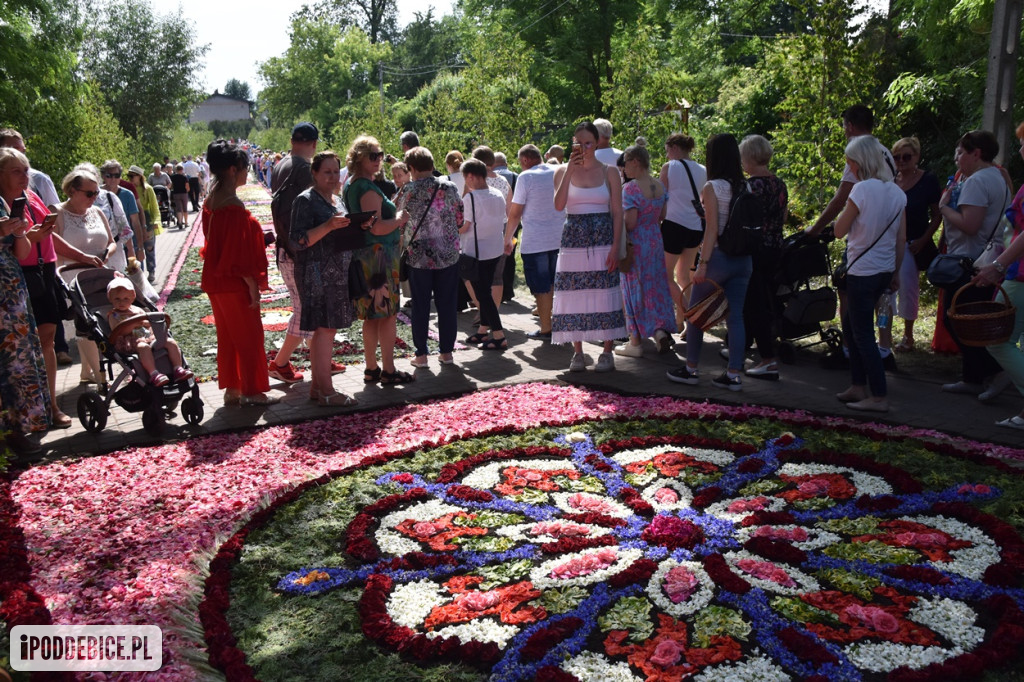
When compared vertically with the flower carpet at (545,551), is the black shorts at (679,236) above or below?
above

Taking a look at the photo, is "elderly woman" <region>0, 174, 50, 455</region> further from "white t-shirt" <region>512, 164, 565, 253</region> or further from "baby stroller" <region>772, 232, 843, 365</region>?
"baby stroller" <region>772, 232, 843, 365</region>

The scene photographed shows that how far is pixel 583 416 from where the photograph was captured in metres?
7.36

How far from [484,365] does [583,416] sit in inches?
85.9

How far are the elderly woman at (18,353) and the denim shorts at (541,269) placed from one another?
5.18 meters

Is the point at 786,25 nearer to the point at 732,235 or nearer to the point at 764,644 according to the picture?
the point at 732,235

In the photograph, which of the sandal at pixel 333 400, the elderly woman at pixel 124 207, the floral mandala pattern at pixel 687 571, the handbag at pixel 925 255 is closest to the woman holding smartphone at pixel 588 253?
the sandal at pixel 333 400

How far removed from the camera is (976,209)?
24.9 feet

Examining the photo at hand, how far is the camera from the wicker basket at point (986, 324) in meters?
6.52

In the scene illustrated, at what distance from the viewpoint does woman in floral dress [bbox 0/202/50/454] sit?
22.0 ft

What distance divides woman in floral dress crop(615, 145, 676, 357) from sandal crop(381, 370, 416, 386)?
229 centimetres

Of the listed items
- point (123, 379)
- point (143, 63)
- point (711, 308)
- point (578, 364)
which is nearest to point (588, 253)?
point (578, 364)

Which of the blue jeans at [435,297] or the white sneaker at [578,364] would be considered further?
the blue jeans at [435,297]

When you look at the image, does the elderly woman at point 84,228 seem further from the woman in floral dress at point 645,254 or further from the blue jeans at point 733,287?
the blue jeans at point 733,287

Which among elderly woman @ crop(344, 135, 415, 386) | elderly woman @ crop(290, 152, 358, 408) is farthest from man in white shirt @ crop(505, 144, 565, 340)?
elderly woman @ crop(290, 152, 358, 408)
